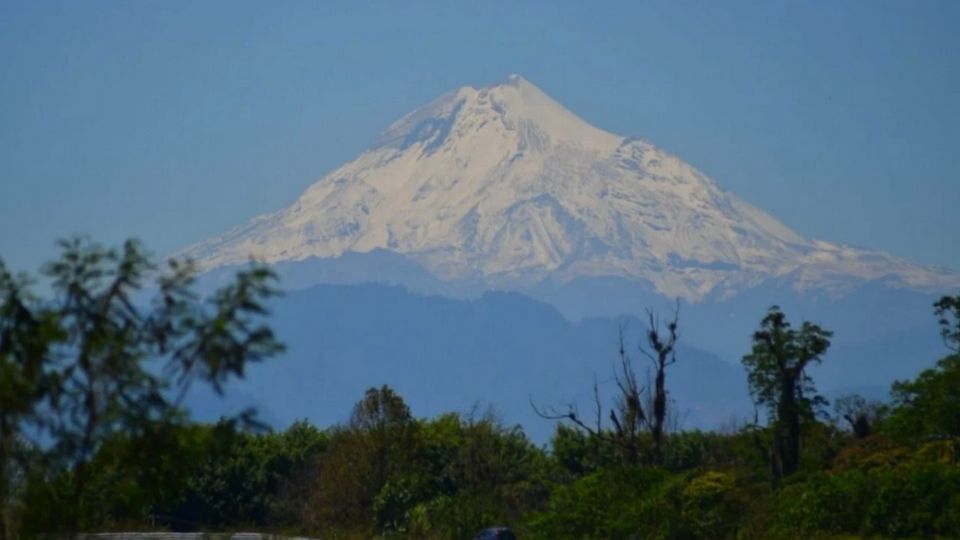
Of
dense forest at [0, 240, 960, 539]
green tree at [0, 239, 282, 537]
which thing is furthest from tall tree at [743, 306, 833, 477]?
green tree at [0, 239, 282, 537]

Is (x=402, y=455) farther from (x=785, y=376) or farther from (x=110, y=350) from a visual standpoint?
(x=110, y=350)

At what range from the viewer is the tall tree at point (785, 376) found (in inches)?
2498

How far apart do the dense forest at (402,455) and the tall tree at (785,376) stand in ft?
0.28

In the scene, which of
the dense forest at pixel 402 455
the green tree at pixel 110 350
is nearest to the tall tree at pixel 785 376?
the dense forest at pixel 402 455

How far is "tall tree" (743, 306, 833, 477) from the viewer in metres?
63.4

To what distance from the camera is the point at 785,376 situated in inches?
2522

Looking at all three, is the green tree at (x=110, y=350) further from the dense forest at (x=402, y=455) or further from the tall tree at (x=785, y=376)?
the tall tree at (x=785, y=376)

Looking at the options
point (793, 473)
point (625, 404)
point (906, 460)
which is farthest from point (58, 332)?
point (625, 404)

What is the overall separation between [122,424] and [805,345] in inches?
1821

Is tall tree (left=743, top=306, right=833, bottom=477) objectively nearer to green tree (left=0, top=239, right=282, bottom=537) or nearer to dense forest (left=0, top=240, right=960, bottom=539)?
dense forest (left=0, top=240, right=960, bottom=539)

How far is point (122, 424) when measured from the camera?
20.9 metres

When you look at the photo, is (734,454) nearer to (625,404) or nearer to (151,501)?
(625,404)

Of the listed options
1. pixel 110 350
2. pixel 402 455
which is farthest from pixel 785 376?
pixel 110 350

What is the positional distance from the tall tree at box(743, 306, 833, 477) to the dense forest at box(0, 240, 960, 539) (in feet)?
0.28
